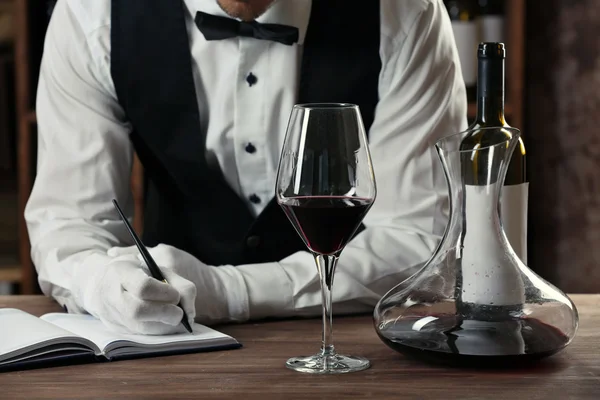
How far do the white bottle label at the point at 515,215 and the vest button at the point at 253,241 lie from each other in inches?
24.2

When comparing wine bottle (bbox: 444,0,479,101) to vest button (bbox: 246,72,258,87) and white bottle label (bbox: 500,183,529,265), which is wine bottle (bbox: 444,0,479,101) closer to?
vest button (bbox: 246,72,258,87)

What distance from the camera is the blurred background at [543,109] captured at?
238 cm

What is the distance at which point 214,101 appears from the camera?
156 centimetres

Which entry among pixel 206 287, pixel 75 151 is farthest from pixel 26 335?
pixel 75 151

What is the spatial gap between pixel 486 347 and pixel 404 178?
23.7 inches

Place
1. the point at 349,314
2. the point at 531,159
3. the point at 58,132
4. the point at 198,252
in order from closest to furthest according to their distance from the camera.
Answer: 1. the point at 349,314
2. the point at 58,132
3. the point at 198,252
4. the point at 531,159

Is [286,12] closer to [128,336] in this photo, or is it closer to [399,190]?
[399,190]

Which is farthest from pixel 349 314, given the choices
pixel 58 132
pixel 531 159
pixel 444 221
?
pixel 531 159

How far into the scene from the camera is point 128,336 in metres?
0.98

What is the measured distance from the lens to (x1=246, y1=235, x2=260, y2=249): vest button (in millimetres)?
1522

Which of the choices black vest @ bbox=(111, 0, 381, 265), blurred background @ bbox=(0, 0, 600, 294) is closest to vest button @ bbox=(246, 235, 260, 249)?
black vest @ bbox=(111, 0, 381, 265)

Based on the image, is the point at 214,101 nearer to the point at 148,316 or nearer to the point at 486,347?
the point at 148,316

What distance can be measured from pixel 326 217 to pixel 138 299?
10.0 inches

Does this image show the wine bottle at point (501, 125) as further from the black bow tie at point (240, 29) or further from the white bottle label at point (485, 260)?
the black bow tie at point (240, 29)
